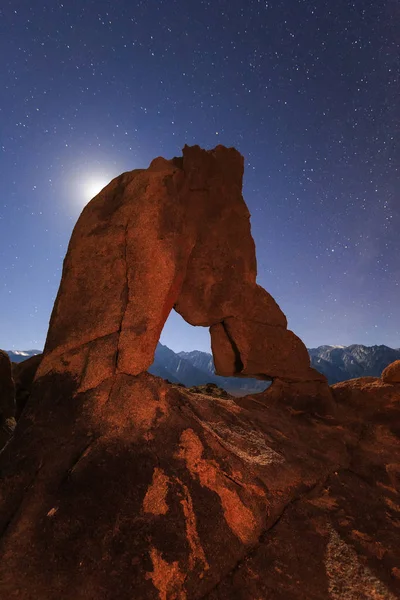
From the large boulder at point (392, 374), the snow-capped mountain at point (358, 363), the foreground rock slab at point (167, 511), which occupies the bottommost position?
the foreground rock slab at point (167, 511)

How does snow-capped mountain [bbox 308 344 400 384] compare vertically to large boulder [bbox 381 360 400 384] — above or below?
above

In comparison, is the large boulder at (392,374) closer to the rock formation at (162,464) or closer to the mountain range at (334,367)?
the rock formation at (162,464)

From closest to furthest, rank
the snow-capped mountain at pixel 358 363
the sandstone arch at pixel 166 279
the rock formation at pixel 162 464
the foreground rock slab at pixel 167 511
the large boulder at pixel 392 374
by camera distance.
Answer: the foreground rock slab at pixel 167 511 → the rock formation at pixel 162 464 → the sandstone arch at pixel 166 279 → the large boulder at pixel 392 374 → the snow-capped mountain at pixel 358 363

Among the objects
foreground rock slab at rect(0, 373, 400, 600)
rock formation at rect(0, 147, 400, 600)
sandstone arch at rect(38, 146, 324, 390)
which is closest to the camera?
foreground rock slab at rect(0, 373, 400, 600)

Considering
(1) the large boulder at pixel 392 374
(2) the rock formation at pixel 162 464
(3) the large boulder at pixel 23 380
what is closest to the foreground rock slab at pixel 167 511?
(2) the rock formation at pixel 162 464

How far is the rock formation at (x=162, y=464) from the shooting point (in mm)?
3367

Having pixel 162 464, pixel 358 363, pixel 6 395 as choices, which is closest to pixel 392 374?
pixel 162 464

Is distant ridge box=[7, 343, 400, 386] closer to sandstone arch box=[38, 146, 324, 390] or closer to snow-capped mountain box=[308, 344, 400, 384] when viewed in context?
snow-capped mountain box=[308, 344, 400, 384]

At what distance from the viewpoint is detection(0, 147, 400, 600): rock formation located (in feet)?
11.0

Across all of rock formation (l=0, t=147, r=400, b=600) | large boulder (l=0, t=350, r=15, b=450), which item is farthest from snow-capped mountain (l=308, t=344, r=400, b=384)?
large boulder (l=0, t=350, r=15, b=450)

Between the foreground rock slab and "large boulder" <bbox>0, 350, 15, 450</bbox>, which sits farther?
"large boulder" <bbox>0, 350, 15, 450</bbox>

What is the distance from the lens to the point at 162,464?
4266 millimetres

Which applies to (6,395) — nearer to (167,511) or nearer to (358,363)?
→ (167,511)

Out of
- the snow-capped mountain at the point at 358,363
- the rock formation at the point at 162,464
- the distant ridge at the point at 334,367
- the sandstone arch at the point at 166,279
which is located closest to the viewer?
the rock formation at the point at 162,464
